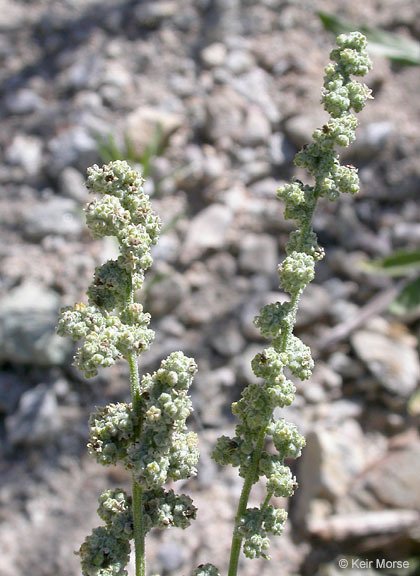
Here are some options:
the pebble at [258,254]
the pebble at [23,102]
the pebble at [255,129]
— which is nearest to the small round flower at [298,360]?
the pebble at [258,254]

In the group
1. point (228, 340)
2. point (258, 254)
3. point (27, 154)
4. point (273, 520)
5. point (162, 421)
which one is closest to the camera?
point (162, 421)

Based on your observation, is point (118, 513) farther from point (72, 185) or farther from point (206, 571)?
point (72, 185)

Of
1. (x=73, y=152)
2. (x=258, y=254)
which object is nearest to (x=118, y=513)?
(x=258, y=254)

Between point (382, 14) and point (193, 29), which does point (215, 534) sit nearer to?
point (193, 29)

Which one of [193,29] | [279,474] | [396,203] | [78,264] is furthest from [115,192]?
[193,29]

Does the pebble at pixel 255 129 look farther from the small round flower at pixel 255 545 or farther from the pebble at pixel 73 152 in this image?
the small round flower at pixel 255 545
